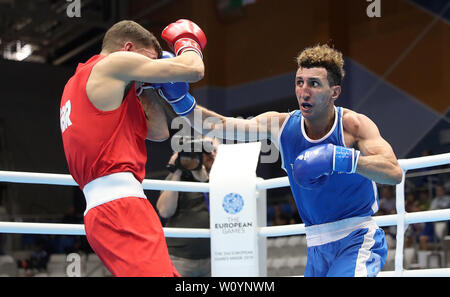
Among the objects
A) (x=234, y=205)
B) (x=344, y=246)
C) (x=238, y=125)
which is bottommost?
Answer: (x=344, y=246)

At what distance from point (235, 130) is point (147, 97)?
0.50 metres

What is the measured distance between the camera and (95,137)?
8.27 feet

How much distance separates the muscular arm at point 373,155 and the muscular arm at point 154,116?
86 cm

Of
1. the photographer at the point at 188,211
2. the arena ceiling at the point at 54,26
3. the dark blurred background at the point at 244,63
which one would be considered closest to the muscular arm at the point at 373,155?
the photographer at the point at 188,211

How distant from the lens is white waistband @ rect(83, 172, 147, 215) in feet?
8.20

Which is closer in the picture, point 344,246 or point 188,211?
point 344,246

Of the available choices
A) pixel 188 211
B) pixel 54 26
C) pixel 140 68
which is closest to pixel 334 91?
pixel 140 68

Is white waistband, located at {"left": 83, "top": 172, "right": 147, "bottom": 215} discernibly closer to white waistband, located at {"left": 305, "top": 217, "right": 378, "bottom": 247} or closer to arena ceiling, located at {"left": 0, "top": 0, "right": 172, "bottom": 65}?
white waistband, located at {"left": 305, "top": 217, "right": 378, "bottom": 247}

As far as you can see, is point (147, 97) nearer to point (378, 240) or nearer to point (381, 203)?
point (378, 240)

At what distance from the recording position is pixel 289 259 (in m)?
9.16

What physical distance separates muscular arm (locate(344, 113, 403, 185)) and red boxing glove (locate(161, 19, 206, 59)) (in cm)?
80

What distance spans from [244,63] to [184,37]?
10399 mm

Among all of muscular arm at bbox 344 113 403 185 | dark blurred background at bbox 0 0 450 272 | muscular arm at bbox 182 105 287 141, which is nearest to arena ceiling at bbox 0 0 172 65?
dark blurred background at bbox 0 0 450 272

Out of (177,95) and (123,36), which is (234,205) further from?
(123,36)
